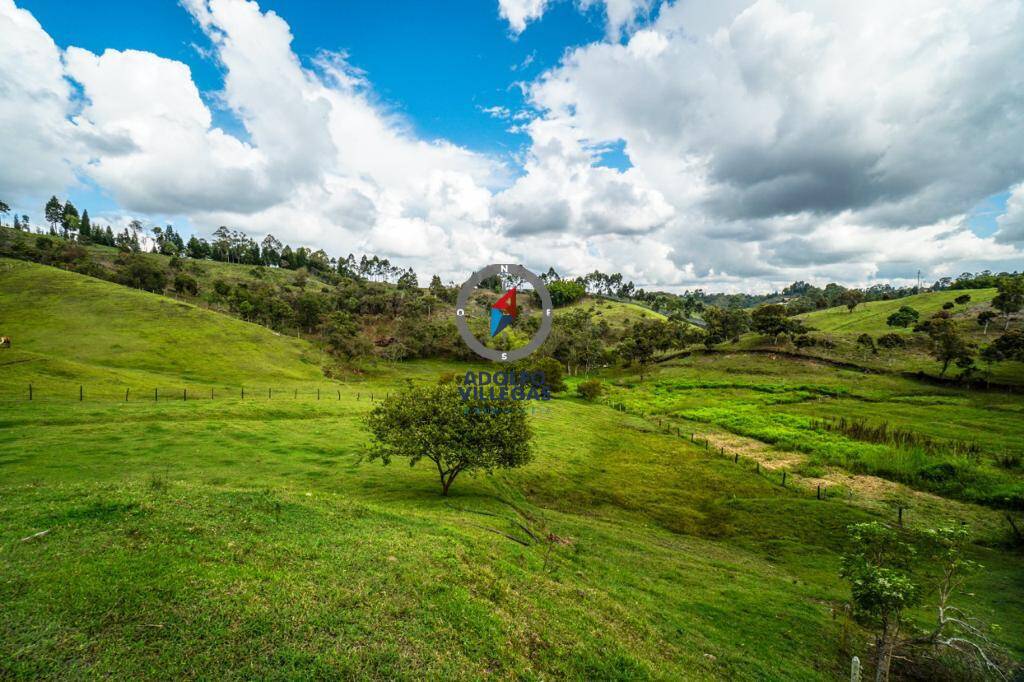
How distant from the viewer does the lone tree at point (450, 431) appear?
26672mm

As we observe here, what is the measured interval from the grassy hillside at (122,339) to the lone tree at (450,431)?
133 ft

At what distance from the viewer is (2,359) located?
46875 millimetres

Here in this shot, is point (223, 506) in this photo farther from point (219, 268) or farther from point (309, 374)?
point (219, 268)

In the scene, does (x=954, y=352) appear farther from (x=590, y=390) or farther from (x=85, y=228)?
(x=85, y=228)

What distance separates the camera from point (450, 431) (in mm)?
26594

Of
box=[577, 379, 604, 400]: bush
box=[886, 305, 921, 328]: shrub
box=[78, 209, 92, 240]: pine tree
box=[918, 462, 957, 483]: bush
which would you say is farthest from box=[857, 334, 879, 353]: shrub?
box=[78, 209, 92, 240]: pine tree

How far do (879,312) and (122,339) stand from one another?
198 metres

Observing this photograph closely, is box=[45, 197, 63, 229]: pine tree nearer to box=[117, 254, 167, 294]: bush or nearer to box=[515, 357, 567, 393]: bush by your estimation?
box=[117, 254, 167, 294]: bush

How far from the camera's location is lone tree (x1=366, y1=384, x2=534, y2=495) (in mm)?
26672

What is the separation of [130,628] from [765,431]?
61.5 meters

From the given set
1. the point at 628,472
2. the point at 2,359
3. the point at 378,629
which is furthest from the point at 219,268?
the point at 378,629

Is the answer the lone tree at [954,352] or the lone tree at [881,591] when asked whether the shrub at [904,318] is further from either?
the lone tree at [881,591]

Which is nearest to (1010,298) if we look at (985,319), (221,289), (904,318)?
(985,319)

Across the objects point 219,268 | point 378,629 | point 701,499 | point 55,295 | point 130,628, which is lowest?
point 701,499
